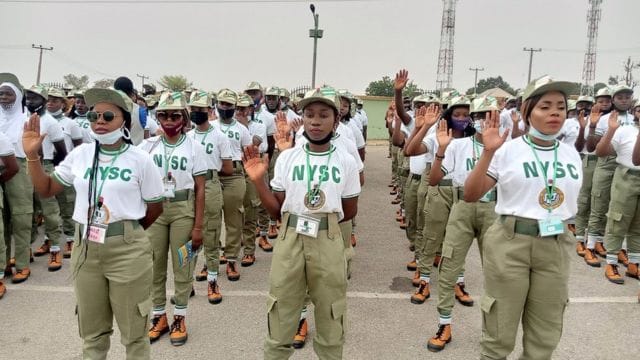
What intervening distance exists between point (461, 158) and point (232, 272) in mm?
3495

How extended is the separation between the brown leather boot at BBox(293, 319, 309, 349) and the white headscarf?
174 inches

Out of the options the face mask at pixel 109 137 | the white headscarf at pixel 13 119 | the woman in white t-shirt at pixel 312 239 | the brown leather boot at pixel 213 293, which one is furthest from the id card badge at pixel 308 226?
the white headscarf at pixel 13 119

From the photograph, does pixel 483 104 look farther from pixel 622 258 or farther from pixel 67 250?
pixel 67 250

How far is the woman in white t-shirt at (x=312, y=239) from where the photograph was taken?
2.97 m

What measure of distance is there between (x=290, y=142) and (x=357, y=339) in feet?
7.47

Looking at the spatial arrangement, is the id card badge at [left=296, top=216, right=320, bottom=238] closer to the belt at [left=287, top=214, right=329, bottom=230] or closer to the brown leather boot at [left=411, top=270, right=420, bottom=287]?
the belt at [left=287, top=214, right=329, bottom=230]

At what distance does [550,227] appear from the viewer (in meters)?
2.87

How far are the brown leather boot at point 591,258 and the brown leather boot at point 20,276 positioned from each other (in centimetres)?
830

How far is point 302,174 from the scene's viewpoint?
9.94ft

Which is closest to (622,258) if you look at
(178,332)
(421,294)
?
(421,294)

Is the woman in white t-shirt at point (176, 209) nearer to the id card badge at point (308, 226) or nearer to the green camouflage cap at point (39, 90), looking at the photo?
the id card badge at point (308, 226)

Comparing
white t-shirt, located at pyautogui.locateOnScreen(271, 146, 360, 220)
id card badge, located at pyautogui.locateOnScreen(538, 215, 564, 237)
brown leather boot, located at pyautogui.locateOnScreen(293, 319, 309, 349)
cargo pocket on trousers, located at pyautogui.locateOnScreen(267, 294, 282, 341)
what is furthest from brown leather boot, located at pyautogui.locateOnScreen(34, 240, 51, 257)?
id card badge, located at pyautogui.locateOnScreen(538, 215, 564, 237)

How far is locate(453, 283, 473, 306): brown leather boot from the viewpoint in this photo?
204 inches

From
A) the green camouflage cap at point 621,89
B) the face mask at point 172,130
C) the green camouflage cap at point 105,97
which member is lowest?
the face mask at point 172,130
